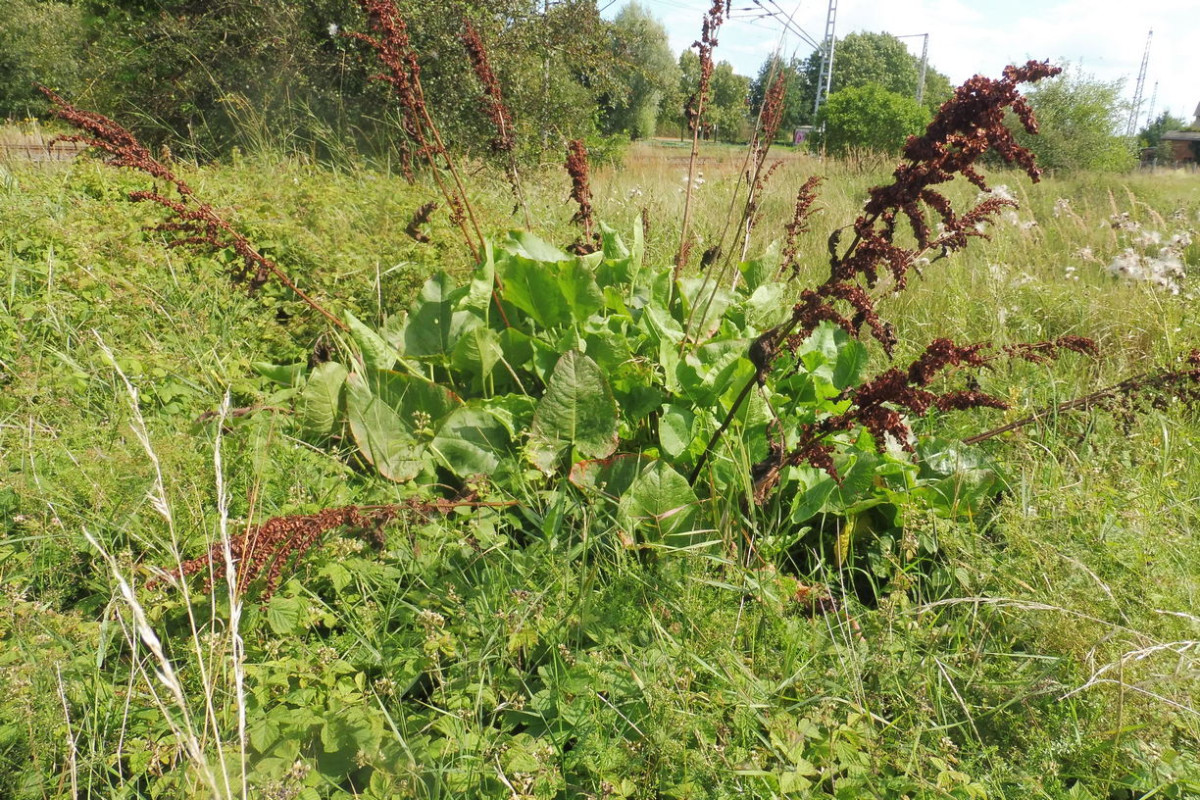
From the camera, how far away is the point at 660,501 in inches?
76.5

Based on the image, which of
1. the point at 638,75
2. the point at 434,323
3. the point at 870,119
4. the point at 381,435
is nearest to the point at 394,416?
the point at 381,435

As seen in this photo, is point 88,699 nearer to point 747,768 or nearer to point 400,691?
point 400,691

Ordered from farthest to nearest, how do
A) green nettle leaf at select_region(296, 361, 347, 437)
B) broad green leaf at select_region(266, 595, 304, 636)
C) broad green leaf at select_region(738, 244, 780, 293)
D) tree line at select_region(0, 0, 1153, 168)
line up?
tree line at select_region(0, 0, 1153, 168) < broad green leaf at select_region(738, 244, 780, 293) < green nettle leaf at select_region(296, 361, 347, 437) < broad green leaf at select_region(266, 595, 304, 636)

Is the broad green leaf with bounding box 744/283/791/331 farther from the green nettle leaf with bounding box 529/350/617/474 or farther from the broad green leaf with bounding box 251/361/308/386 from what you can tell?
the broad green leaf with bounding box 251/361/308/386

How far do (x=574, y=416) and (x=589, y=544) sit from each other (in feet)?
1.52

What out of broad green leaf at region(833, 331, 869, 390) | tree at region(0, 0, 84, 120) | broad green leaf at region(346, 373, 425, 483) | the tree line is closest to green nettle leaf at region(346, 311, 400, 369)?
broad green leaf at region(346, 373, 425, 483)

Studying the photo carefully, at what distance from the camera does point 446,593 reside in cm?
171

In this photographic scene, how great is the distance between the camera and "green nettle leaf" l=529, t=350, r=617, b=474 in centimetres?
207

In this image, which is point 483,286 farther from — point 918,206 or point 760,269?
point 918,206

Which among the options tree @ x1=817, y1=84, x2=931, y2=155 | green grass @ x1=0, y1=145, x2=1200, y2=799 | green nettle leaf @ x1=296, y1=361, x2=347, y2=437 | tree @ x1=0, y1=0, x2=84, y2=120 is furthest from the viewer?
tree @ x1=817, y1=84, x2=931, y2=155

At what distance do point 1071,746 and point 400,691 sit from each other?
4.22 ft

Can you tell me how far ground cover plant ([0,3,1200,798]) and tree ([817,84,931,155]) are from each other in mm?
20315

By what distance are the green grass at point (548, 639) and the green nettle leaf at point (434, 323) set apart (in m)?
0.49

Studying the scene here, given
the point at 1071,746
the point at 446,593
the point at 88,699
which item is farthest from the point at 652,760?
the point at 88,699
